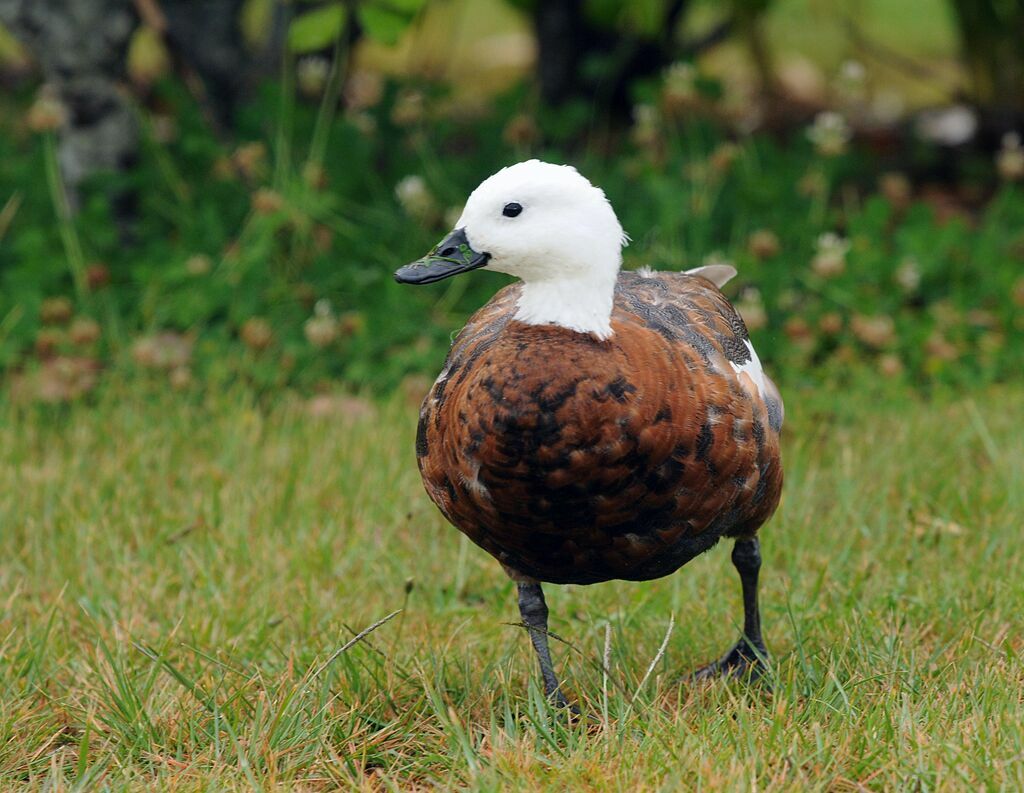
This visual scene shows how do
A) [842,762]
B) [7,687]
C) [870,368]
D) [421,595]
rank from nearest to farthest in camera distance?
1. [842,762]
2. [7,687]
3. [421,595]
4. [870,368]

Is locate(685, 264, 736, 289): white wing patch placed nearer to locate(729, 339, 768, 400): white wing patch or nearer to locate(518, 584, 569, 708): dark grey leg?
locate(729, 339, 768, 400): white wing patch

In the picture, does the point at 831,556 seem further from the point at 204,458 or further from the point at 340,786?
the point at 204,458

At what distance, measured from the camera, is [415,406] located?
209 inches

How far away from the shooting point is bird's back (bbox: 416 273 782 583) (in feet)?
9.45

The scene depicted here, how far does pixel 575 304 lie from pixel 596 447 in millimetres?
314

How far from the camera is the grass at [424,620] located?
3002 millimetres

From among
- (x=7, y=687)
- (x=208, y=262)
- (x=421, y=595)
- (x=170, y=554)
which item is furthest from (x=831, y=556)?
(x=208, y=262)

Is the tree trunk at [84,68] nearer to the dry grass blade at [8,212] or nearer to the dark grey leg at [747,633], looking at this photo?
the dry grass blade at [8,212]

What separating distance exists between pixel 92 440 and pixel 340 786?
2285 mm

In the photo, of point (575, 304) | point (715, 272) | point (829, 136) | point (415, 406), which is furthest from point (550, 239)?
point (829, 136)

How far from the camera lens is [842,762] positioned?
2939mm

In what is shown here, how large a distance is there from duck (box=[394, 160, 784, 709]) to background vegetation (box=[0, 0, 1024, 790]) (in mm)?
344

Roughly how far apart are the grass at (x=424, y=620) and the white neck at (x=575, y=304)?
82cm

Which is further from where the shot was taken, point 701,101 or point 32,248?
point 701,101
